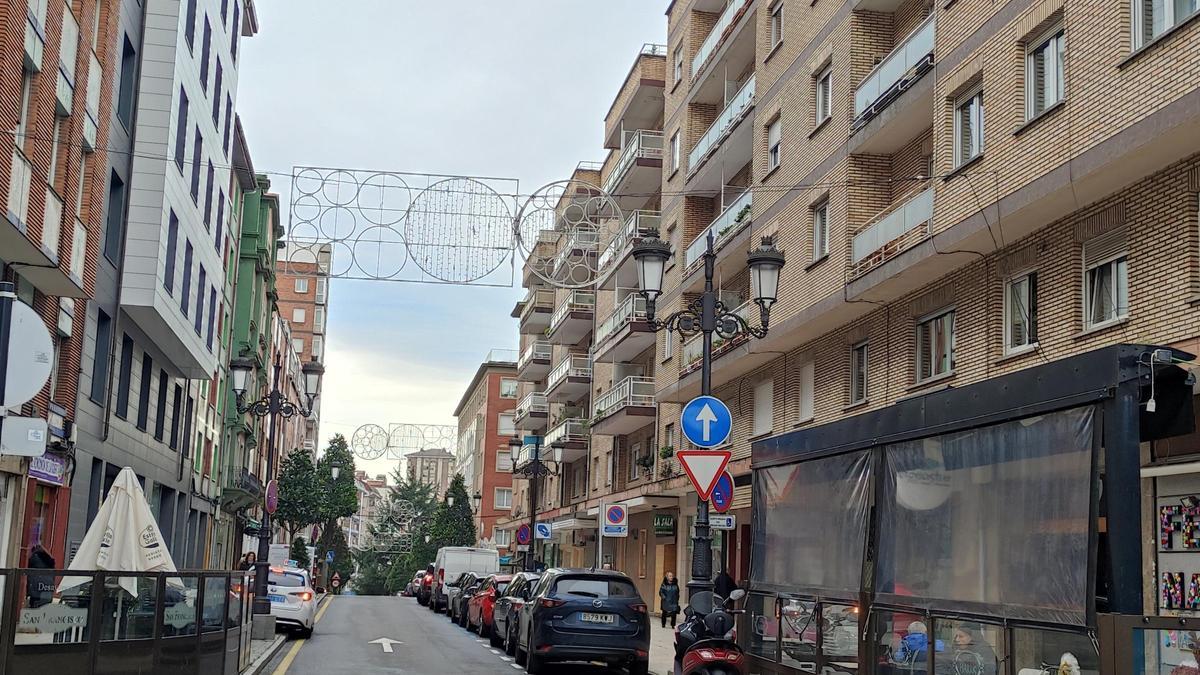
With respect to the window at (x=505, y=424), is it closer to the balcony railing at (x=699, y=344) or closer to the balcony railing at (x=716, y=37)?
the balcony railing at (x=716, y=37)

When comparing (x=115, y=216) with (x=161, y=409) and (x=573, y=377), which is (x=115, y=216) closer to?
(x=161, y=409)

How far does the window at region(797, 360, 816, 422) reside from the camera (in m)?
27.8

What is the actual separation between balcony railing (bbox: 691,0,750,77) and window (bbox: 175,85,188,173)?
13.8 metres

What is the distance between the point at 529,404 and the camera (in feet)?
221

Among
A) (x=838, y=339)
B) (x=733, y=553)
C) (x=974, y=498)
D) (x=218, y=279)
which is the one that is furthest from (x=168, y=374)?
(x=974, y=498)

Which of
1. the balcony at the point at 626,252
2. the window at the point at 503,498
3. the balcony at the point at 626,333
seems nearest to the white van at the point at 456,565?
the balcony at the point at 626,333

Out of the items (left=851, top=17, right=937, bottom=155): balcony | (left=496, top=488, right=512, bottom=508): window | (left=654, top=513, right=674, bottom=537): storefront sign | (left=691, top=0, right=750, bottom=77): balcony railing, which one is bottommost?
(left=654, top=513, right=674, bottom=537): storefront sign

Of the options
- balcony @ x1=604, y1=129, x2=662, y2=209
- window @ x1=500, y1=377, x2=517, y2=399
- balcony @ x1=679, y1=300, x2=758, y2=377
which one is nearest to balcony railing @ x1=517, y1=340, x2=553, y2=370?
balcony @ x1=604, y1=129, x2=662, y2=209

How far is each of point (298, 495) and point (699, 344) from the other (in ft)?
135

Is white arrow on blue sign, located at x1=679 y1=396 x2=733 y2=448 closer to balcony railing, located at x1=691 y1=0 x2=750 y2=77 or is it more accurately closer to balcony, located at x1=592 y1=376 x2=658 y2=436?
balcony railing, located at x1=691 y1=0 x2=750 y2=77

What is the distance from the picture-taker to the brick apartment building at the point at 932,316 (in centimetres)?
637

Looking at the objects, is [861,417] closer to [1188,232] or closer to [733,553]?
[1188,232]

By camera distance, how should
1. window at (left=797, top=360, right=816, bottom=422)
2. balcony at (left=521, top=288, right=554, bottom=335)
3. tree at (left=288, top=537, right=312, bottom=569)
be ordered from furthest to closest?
1. balcony at (left=521, top=288, right=554, bottom=335)
2. tree at (left=288, top=537, right=312, bottom=569)
3. window at (left=797, top=360, right=816, bottom=422)

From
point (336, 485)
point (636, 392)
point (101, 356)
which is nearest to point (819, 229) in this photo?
point (101, 356)
